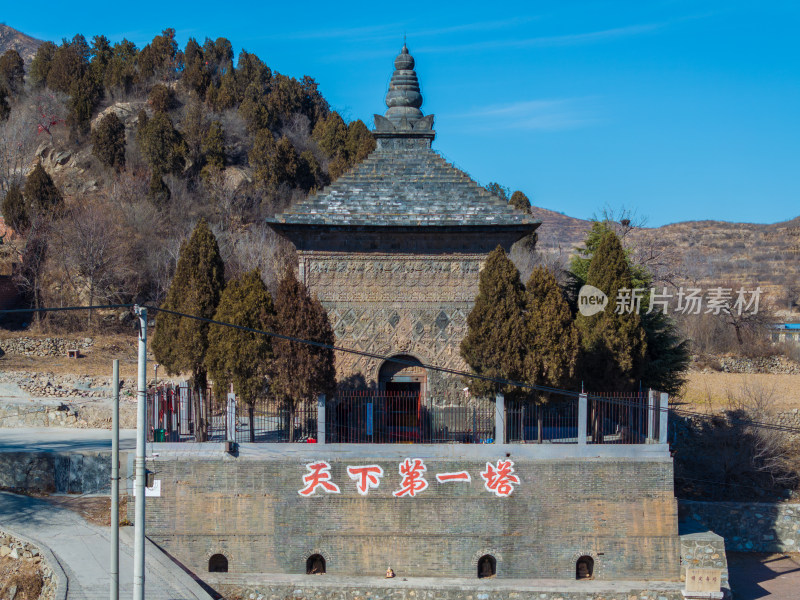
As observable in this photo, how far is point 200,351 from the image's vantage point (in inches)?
786

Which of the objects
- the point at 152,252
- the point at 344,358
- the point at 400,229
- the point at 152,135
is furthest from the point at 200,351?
the point at 152,135

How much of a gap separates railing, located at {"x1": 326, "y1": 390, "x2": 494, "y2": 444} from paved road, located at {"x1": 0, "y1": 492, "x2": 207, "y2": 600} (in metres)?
4.68

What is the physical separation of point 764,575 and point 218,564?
13.5 metres

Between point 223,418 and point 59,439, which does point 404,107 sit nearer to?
point 223,418

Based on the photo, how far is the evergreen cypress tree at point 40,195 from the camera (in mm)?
41531

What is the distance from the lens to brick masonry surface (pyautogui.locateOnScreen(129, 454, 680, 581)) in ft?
57.3

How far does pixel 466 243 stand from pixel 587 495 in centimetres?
674

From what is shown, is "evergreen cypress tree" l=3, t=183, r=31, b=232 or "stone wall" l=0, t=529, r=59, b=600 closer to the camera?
"stone wall" l=0, t=529, r=59, b=600

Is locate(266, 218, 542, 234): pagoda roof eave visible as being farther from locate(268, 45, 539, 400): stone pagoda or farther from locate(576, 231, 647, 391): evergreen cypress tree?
locate(576, 231, 647, 391): evergreen cypress tree

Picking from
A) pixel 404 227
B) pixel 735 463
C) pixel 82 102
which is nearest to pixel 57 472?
pixel 404 227

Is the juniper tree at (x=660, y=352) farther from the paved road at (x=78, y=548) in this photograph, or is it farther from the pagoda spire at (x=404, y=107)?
the paved road at (x=78, y=548)

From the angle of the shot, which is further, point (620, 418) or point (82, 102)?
point (82, 102)

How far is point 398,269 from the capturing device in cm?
2122

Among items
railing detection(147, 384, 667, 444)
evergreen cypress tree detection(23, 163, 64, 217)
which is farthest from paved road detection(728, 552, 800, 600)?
evergreen cypress tree detection(23, 163, 64, 217)
